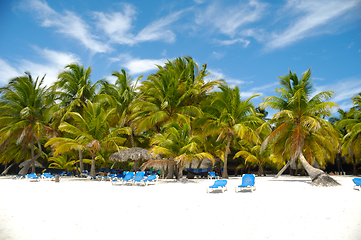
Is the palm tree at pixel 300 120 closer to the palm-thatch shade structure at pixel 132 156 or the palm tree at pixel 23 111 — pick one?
the palm-thatch shade structure at pixel 132 156

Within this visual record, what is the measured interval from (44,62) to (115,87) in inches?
684

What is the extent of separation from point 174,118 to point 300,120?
8669 millimetres

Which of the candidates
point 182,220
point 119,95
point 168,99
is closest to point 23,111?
point 119,95

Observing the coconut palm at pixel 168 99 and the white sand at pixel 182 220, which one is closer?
the white sand at pixel 182 220

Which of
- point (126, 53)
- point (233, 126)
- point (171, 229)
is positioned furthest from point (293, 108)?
point (171, 229)

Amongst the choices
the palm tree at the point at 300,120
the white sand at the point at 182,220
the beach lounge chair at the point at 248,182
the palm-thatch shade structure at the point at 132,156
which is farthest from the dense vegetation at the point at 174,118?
the white sand at the point at 182,220

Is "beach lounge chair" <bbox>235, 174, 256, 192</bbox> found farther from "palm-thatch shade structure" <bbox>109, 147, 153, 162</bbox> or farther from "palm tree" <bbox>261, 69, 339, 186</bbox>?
"palm-thatch shade structure" <bbox>109, 147, 153, 162</bbox>

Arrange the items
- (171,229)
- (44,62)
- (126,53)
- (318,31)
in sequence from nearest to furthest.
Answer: (318,31), (171,229), (44,62), (126,53)

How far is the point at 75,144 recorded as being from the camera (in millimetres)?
15766

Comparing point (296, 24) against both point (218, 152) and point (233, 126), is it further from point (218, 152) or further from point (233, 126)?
Answer: point (218, 152)

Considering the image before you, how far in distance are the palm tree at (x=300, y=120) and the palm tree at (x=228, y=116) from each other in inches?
122

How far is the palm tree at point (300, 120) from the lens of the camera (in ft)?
43.3

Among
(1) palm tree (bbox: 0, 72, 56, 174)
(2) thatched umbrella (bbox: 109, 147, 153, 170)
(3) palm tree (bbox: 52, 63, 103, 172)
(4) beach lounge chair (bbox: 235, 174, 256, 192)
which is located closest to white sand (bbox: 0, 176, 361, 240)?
(4) beach lounge chair (bbox: 235, 174, 256, 192)

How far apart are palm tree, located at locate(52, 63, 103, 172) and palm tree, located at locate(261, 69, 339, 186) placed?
15300 mm
